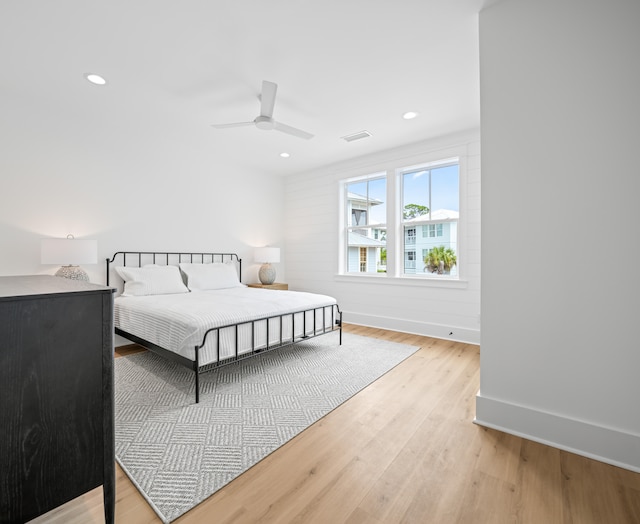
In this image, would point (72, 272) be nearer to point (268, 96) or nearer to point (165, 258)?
point (165, 258)

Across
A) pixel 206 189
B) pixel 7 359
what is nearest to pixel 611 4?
pixel 7 359

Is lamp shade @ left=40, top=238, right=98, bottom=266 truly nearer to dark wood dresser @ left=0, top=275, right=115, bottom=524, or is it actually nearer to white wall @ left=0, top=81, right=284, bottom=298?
white wall @ left=0, top=81, right=284, bottom=298

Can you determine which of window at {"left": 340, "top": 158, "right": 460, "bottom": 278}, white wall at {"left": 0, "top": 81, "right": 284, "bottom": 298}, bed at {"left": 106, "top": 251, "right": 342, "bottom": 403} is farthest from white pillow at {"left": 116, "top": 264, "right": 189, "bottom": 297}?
window at {"left": 340, "top": 158, "right": 460, "bottom": 278}

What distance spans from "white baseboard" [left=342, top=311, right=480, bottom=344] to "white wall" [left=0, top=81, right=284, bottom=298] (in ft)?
6.76

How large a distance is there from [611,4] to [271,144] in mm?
3508

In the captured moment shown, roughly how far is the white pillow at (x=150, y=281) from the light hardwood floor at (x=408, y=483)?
7.79 ft

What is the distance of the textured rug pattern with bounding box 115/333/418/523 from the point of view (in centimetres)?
152

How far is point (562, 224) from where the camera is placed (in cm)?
177

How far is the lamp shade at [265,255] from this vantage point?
16.7 ft

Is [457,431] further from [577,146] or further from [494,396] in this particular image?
[577,146]

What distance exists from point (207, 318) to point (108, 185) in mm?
2553

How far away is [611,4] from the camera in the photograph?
1.66m

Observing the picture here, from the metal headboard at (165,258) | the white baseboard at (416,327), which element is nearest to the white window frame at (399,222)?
the white baseboard at (416,327)

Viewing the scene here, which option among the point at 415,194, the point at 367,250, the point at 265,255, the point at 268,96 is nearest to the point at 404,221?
the point at 415,194
